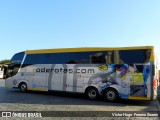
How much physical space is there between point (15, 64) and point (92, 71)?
6.57m

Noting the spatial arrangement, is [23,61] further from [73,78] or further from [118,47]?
[118,47]

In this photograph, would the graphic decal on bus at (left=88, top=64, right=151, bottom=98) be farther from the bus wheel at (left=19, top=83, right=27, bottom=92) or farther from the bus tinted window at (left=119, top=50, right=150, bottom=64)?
the bus wheel at (left=19, top=83, right=27, bottom=92)

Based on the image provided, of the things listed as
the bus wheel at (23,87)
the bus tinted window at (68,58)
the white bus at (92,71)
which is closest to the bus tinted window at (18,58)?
the white bus at (92,71)

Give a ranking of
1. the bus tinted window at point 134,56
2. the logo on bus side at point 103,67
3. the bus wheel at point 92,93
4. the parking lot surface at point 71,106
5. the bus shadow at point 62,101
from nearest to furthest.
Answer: the parking lot surface at point 71,106 → the bus shadow at point 62,101 → the bus tinted window at point 134,56 → the logo on bus side at point 103,67 → the bus wheel at point 92,93

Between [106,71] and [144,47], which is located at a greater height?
[144,47]

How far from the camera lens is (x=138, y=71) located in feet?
48.7

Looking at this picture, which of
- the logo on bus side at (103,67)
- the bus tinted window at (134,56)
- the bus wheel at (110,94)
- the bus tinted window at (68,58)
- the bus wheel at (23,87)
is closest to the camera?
the bus tinted window at (134,56)

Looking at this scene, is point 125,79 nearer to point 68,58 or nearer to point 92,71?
point 92,71

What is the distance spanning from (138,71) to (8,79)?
10.2 meters

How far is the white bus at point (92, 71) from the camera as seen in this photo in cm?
1473

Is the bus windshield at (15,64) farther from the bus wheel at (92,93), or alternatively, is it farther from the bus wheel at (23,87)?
the bus wheel at (92,93)

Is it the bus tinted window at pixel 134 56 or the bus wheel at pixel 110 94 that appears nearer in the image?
the bus tinted window at pixel 134 56

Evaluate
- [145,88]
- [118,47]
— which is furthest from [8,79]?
[145,88]

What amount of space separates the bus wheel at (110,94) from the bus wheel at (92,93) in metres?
0.57
